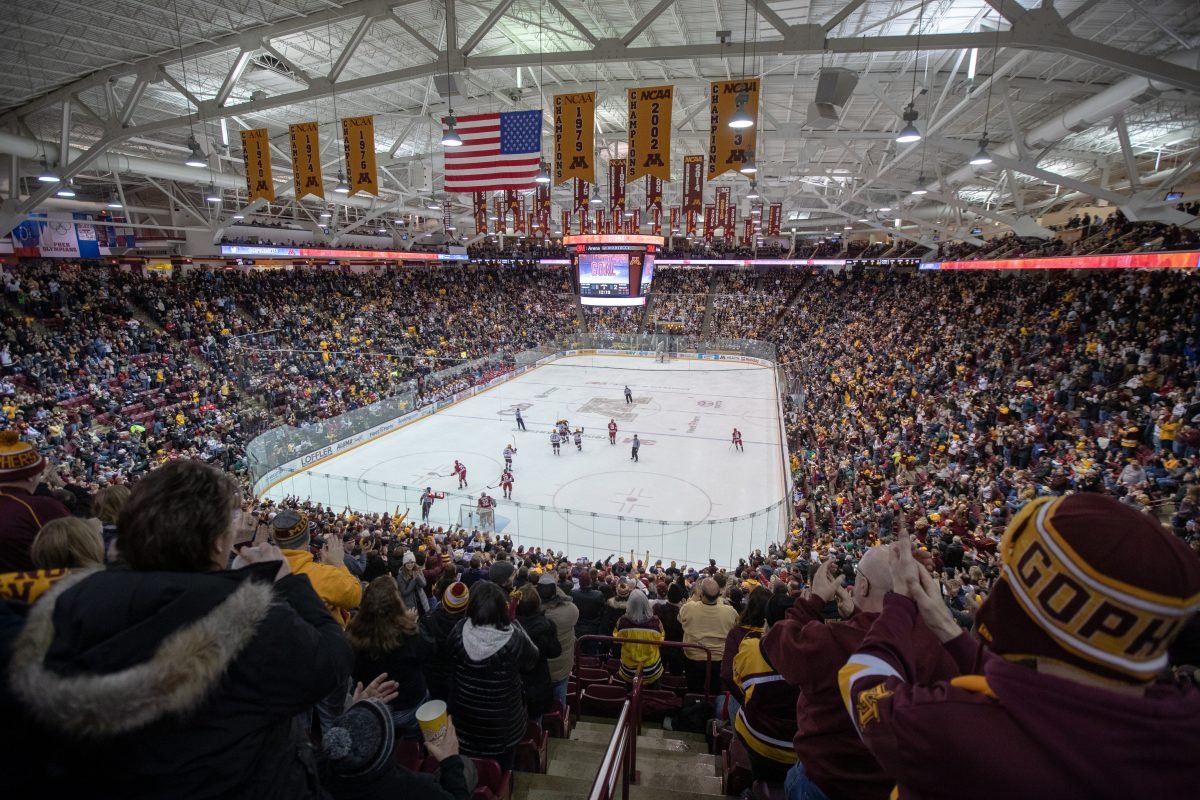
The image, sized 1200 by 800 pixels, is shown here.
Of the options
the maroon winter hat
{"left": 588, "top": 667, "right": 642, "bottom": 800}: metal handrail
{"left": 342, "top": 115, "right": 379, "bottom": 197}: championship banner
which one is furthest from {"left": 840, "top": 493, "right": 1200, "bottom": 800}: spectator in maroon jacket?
{"left": 342, "top": 115, "right": 379, "bottom": 197}: championship banner

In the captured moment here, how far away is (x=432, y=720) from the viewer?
2385 mm

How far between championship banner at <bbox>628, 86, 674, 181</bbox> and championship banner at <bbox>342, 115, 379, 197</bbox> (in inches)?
223

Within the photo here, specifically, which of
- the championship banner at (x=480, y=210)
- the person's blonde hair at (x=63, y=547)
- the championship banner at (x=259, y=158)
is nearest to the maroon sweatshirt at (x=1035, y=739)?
the person's blonde hair at (x=63, y=547)

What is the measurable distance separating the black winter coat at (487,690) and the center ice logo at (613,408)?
77.8ft

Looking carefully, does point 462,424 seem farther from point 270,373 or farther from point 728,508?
point 728,508

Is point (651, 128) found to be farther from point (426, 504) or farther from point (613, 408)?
point (613, 408)

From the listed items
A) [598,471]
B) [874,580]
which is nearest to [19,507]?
[874,580]

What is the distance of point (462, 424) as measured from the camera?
2570cm

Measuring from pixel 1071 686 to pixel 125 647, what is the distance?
1961 mm

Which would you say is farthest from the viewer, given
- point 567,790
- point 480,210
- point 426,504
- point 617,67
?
point 480,210

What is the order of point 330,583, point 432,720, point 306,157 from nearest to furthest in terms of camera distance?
point 432,720
point 330,583
point 306,157

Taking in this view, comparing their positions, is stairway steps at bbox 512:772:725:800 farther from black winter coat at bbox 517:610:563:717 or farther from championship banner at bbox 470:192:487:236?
championship banner at bbox 470:192:487:236

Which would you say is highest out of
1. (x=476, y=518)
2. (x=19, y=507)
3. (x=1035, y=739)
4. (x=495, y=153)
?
(x=495, y=153)

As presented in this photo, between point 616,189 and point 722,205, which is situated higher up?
point 722,205
